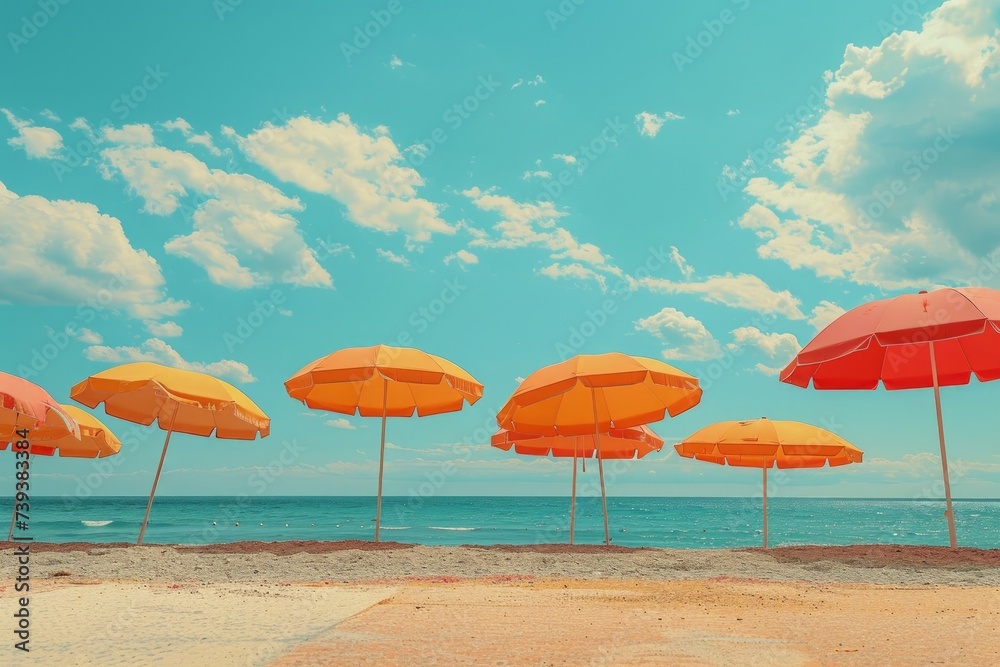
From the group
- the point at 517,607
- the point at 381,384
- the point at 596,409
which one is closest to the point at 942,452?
the point at 596,409

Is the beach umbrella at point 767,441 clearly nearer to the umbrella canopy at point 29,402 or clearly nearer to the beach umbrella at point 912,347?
the beach umbrella at point 912,347

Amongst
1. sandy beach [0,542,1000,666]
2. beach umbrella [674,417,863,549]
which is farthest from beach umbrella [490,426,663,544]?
sandy beach [0,542,1000,666]

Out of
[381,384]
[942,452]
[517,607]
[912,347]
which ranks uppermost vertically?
[912,347]

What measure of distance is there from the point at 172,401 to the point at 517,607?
7693 mm

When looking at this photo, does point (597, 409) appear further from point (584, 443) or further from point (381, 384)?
point (381, 384)

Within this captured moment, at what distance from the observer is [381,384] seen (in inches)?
472

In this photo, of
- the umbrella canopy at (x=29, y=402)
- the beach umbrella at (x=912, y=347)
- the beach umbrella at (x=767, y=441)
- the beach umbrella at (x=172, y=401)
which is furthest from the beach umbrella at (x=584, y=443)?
the umbrella canopy at (x=29, y=402)

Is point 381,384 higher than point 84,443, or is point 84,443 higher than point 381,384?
point 381,384

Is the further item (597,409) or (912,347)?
(597,409)

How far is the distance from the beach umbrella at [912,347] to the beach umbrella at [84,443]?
1188cm

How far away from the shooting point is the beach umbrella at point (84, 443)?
42.3 ft

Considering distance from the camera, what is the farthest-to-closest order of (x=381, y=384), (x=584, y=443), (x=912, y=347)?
(x=584, y=443)
(x=381, y=384)
(x=912, y=347)

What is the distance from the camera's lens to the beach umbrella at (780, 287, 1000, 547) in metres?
7.25

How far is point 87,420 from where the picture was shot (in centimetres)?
1315
